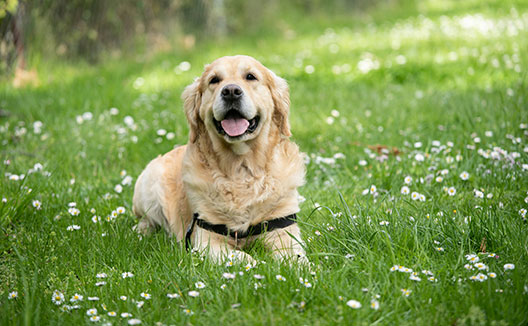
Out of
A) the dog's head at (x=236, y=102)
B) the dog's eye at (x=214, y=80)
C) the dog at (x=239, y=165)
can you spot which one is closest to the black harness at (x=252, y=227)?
the dog at (x=239, y=165)

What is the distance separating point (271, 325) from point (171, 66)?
6.78 meters

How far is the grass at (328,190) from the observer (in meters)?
2.18

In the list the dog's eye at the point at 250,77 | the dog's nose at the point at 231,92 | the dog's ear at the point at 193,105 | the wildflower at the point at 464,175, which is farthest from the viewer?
the wildflower at the point at 464,175

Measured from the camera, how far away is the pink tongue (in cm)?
311

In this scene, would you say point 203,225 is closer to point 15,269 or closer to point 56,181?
point 15,269

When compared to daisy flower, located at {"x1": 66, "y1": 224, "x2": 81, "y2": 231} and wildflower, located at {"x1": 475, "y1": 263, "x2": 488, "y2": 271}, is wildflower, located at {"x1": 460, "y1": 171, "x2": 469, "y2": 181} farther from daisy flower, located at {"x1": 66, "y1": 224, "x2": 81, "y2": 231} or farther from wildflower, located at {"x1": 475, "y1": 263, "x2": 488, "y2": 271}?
daisy flower, located at {"x1": 66, "y1": 224, "x2": 81, "y2": 231}

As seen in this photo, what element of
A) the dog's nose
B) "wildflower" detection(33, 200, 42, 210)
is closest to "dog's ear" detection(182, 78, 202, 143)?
the dog's nose

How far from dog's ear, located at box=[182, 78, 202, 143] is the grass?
0.78 metres

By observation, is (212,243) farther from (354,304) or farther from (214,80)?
(354,304)

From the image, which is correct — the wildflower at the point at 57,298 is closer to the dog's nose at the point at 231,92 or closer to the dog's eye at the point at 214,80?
the dog's nose at the point at 231,92

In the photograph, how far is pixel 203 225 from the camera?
10.2 ft

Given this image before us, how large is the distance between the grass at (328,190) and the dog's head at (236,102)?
27.5 inches

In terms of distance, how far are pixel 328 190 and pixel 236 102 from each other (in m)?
1.25

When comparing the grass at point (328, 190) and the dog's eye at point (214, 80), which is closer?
the grass at point (328, 190)
